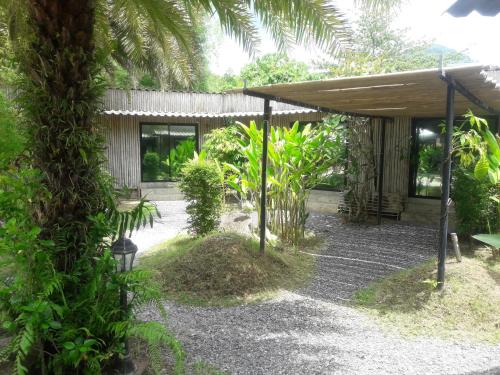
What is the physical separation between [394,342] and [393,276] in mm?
2113

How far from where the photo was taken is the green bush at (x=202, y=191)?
24.2 feet

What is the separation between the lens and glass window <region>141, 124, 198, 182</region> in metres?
14.9

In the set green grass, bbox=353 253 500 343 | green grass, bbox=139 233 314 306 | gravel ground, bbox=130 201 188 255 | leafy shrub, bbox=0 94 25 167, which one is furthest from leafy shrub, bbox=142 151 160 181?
green grass, bbox=353 253 500 343

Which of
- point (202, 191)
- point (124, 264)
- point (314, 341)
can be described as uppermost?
point (202, 191)

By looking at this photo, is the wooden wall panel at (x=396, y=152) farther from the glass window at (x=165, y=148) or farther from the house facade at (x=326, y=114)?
the glass window at (x=165, y=148)

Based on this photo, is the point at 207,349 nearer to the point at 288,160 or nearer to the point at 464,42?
the point at 288,160

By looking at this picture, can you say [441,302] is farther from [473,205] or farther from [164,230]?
[164,230]

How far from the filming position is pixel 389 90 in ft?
17.7

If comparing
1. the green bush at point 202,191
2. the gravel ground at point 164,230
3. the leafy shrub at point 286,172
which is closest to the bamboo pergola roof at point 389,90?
→ the leafy shrub at point 286,172

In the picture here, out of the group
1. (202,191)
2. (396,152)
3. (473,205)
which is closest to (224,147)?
(396,152)

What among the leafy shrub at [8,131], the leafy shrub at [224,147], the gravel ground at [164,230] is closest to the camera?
the leafy shrub at [8,131]

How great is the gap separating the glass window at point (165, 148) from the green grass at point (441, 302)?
10680 mm

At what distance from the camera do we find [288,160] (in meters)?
7.18

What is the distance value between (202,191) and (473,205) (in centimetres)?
485
